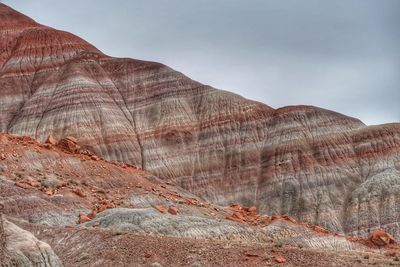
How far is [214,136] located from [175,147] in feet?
18.2

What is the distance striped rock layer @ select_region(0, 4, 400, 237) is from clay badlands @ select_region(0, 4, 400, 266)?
0.16 meters

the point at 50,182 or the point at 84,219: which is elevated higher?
the point at 50,182

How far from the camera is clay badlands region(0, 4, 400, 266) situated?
41844mm

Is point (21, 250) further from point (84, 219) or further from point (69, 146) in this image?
point (69, 146)

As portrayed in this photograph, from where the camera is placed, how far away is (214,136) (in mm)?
90875

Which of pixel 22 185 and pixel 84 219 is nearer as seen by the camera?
pixel 84 219

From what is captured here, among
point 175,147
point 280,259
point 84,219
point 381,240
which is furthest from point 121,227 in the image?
point 175,147

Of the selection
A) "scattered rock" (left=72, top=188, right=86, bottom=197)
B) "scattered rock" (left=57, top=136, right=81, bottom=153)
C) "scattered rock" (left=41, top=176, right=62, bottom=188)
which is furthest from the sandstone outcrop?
"scattered rock" (left=57, top=136, right=81, bottom=153)

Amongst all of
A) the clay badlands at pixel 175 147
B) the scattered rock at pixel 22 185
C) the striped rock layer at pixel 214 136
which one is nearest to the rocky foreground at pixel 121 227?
the scattered rock at pixel 22 185

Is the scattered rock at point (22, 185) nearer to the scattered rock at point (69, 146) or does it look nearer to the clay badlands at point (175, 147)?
the clay badlands at point (175, 147)

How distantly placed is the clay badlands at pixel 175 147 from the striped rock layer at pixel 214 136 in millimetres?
156

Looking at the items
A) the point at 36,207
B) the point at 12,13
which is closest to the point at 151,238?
the point at 36,207

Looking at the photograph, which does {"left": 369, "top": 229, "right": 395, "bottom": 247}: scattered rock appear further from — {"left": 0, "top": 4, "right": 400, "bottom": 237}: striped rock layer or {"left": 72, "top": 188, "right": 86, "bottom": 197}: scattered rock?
{"left": 0, "top": 4, "right": 400, "bottom": 237}: striped rock layer

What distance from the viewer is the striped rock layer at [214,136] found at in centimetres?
7956
